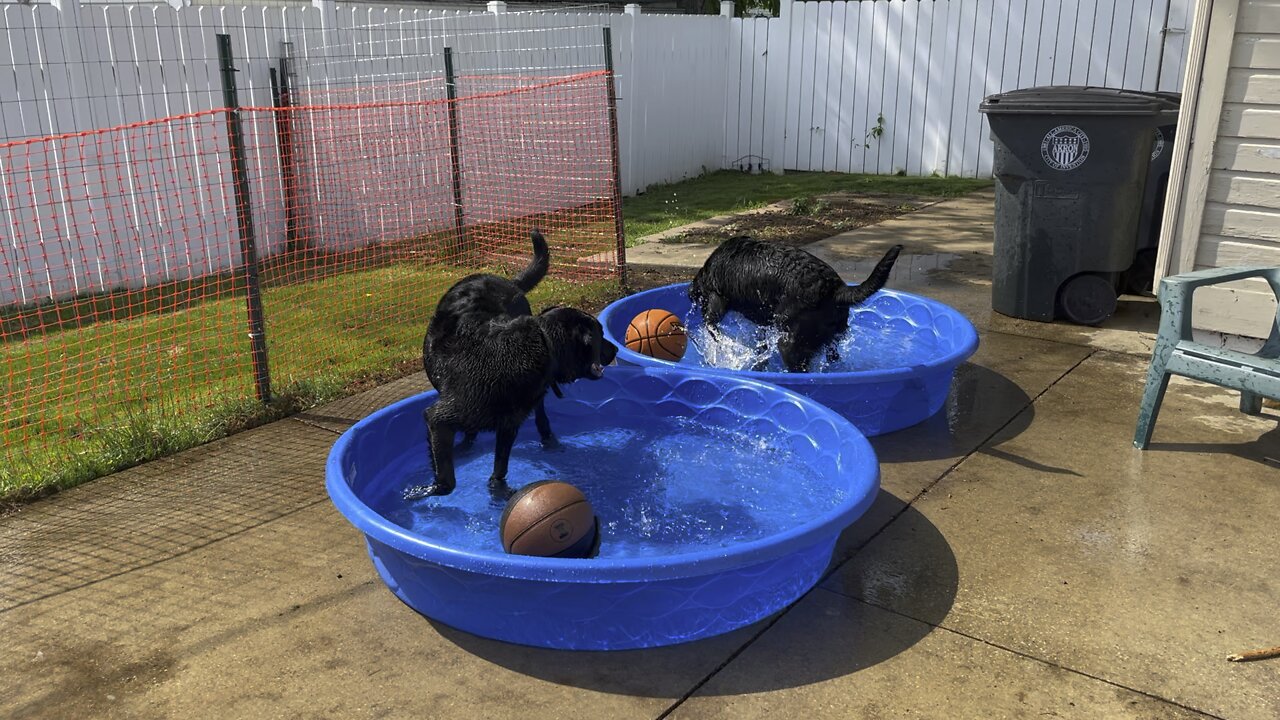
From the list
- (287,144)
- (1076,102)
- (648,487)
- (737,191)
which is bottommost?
(648,487)

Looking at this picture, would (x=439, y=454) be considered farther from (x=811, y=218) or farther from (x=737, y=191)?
(x=737, y=191)

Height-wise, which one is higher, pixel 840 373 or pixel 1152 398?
pixel 840 373

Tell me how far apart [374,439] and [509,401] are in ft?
2.58

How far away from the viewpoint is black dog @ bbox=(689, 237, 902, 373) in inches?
212

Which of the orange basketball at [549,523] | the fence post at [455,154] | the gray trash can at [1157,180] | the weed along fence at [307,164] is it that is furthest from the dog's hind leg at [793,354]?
the fence post at [455,154]

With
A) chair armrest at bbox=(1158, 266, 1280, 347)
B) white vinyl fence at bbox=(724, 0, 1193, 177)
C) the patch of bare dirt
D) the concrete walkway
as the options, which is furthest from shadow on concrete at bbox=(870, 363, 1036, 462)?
white vinyl fence at bbox=(724, 0, 1193, 177)

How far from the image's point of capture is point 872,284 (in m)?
5.04

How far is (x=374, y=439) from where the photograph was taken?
450 cm

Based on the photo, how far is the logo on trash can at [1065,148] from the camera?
6711 mm

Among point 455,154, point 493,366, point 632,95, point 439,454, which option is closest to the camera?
point 493,366

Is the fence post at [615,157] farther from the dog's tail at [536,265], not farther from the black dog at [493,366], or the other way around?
the black dog at [493,366]

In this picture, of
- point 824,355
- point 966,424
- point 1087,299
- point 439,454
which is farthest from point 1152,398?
point 439,454

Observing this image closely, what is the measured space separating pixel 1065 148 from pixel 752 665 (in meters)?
5.13

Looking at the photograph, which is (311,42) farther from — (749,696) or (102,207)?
(749,696)
